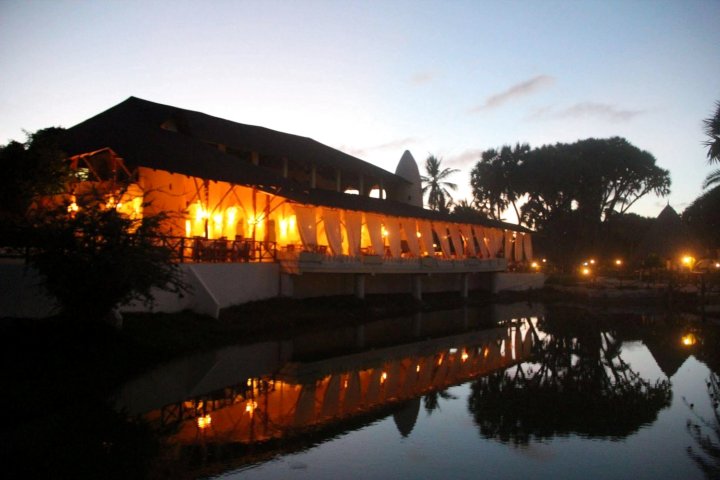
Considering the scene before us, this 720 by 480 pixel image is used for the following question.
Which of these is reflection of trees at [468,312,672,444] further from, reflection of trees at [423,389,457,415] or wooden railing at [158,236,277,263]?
wooden railing at [158,236,277,263]

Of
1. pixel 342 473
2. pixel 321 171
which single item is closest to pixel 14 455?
pixel 342 473

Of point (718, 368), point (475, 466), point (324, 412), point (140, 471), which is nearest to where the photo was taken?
point (140, 471)

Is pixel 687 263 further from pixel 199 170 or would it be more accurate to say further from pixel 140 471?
pixel 140 471

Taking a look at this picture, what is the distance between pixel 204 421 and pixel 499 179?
5180cm

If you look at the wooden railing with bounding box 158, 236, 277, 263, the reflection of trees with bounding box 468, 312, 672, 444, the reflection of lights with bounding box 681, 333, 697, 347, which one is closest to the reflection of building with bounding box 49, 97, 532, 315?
the wooden railing with bounding box 158, 236, 277, 263

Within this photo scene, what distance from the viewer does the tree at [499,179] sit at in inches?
2303

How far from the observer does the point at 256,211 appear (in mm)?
27266

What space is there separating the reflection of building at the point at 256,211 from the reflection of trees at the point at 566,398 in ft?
33.8

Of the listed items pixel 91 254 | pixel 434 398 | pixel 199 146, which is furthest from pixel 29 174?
pixel 434 398

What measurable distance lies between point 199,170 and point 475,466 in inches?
657

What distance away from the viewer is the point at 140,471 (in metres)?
8.79

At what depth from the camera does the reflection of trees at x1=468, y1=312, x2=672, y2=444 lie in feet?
38.0

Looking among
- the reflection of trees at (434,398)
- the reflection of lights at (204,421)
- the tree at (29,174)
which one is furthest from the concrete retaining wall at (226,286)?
the reflection of trees at (434,398)

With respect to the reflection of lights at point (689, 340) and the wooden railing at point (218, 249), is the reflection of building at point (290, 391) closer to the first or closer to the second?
the wooden railing at point (218, 249)
